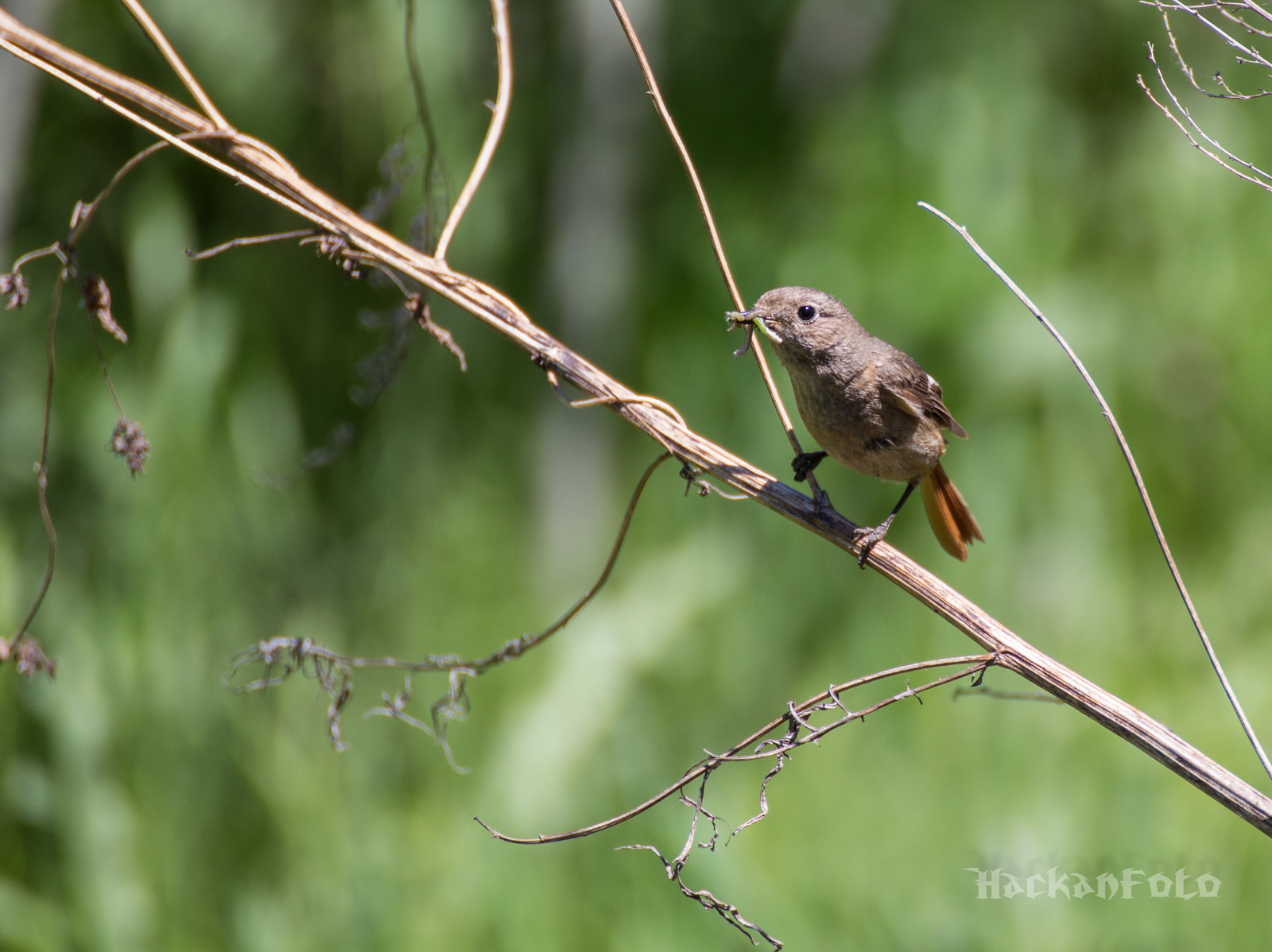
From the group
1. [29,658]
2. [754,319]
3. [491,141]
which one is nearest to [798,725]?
[754,319]

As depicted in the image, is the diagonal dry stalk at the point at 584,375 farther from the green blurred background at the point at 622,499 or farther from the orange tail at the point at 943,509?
the green blurred background at the point at 622,499

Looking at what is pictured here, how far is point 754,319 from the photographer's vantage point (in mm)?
1876

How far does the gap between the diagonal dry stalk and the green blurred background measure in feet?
4.68

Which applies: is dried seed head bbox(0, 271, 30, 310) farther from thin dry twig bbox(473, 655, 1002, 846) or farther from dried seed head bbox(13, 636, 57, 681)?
thin dry twig bbox(473, 655, 1002, 846)

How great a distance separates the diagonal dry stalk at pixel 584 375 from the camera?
126 centimetres

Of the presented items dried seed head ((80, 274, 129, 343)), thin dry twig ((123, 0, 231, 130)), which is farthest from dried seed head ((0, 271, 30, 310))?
thin dry twig ((123, 0, 231, 130))

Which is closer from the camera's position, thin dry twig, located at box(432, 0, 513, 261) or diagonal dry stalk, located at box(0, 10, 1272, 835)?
diagonal dry stalk, located at box(0, 10, 1272, 835)

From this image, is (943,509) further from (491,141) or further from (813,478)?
(491,141)

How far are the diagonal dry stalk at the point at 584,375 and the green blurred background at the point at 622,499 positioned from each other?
1.43 meters

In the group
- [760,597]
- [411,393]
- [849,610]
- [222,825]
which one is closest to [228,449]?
[411,393]

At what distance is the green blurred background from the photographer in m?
2.99

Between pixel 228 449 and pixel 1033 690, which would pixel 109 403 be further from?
pixel 1033 690

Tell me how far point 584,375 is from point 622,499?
2811 mm

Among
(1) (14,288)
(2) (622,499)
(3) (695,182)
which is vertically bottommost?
(1) (14,288)
